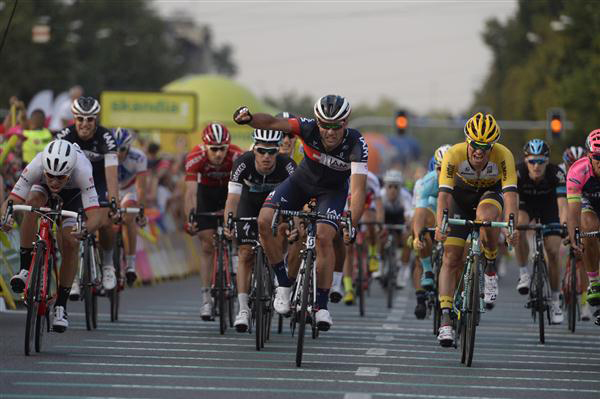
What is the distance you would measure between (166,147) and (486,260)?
159ft

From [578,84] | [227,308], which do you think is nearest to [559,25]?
[578,84]

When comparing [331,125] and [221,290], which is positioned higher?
[331,125]

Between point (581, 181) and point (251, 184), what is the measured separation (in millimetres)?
3194

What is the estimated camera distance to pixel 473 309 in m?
13.6

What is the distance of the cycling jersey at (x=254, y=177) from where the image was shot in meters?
15.8

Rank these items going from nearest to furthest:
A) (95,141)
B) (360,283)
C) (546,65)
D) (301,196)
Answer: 1. (301,196)
2. (95,141)
3. (360,283)
4. (546,65)

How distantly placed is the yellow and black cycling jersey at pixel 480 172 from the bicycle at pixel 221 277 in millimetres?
2884

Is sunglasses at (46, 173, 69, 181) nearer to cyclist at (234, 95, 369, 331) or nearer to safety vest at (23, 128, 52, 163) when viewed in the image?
cyclist at (234, 95, 369, 331)

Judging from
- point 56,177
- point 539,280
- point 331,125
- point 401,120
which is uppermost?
point 401,120

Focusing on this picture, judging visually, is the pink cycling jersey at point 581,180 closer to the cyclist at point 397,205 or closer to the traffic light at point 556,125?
the cyclist at point 397,205

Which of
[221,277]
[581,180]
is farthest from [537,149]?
[221,277]

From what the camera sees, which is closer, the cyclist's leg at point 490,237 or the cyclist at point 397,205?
the cyclist's leg at point 490,237

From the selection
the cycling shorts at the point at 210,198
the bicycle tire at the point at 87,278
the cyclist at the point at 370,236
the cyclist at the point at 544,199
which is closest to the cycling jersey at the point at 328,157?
the bicycle tire at the point at 87,278

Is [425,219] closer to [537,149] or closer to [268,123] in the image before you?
[537,149]
